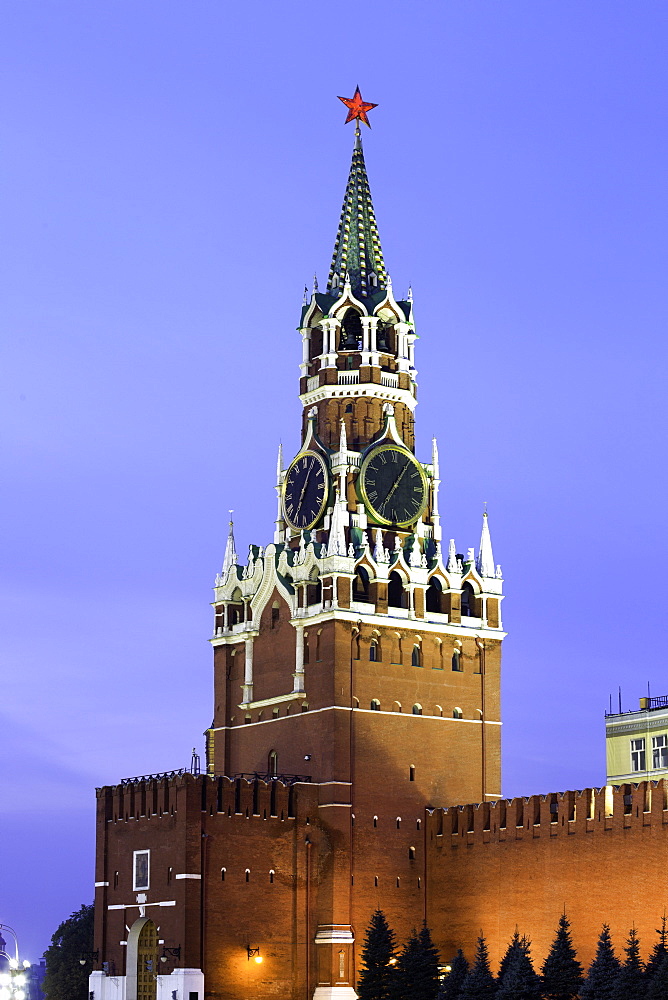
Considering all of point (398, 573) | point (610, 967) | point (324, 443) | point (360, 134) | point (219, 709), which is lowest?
point (610, 967)

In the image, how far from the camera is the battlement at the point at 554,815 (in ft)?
236

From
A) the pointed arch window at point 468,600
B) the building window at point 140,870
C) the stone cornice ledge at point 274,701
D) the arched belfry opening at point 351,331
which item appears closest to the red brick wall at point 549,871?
the stone cornice ledge at point 274,701

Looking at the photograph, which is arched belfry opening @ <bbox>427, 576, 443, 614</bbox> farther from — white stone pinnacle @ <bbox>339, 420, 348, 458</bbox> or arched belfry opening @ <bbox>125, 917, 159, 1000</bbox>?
arched belfry opening @ <bbox>125, 917, 159, 1000</bbox>

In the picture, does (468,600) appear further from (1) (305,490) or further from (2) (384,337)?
(2) (384,337)

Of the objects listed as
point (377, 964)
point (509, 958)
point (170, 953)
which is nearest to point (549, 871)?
point (509, 958)

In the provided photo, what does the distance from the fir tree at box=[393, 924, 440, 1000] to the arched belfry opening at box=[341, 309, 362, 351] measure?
2982 cm

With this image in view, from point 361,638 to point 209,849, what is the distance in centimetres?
1213

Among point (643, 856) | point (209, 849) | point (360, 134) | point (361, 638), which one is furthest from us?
point (360, 134)

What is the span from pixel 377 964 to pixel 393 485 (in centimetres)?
2333

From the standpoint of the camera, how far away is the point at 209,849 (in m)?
77.6

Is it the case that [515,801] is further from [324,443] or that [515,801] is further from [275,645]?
[324,443]

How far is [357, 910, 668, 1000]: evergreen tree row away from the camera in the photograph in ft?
215

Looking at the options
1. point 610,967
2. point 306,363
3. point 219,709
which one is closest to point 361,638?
point 219,709

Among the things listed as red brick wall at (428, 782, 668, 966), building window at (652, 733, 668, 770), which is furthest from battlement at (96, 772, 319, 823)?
building window at (652, 733, 668, 770)
